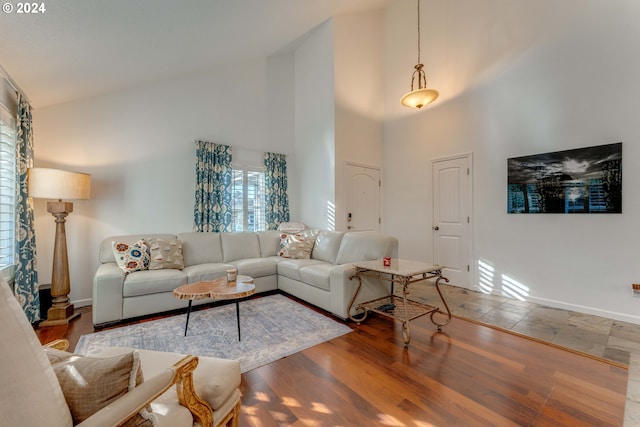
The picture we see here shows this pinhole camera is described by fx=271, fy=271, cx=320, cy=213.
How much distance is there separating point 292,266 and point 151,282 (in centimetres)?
170

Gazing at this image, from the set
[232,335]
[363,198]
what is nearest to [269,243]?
[363,198]

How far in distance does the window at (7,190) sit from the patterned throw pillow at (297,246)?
302 centimetres

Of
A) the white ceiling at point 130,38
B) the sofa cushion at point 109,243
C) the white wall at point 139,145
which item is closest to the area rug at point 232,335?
the sofa cushion at point 109,243

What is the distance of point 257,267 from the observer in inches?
153

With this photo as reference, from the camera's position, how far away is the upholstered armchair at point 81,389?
688 mm

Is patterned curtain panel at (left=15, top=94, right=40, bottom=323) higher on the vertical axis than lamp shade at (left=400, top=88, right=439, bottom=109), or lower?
lower

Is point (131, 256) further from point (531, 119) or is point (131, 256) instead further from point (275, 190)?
Result: point (531, 119)

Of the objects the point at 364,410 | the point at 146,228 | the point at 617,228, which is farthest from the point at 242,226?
the point at 617,228

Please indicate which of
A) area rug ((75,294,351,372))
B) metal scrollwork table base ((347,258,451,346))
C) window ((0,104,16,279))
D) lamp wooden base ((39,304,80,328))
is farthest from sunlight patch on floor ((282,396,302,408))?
window ((0,104,16,279))

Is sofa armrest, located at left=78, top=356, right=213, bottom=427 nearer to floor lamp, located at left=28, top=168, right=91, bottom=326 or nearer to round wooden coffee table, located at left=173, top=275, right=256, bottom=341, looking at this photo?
round wooden coffee table, located at left=173, top=275, right=256, bottom=341

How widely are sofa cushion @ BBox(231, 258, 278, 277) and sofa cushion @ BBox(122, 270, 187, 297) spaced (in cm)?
76

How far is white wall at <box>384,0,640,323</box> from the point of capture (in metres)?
3.00

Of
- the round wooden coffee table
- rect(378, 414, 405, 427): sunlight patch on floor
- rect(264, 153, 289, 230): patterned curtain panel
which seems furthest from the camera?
rect(264, 153, 289, 230): patterned curtain panel

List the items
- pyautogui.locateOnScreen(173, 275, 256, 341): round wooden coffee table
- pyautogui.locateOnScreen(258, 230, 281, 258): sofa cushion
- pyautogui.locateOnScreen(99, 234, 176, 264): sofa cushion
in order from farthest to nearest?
pyautogui.locateOnScreen(258, 230, 281, 258): sofa cushion
pyautogui.locateOnScreen(99, 234, 176, 264): sofa cushion
pyautogui.locateOnScreen(173, 275, 256, 341): round wooden coffee table
